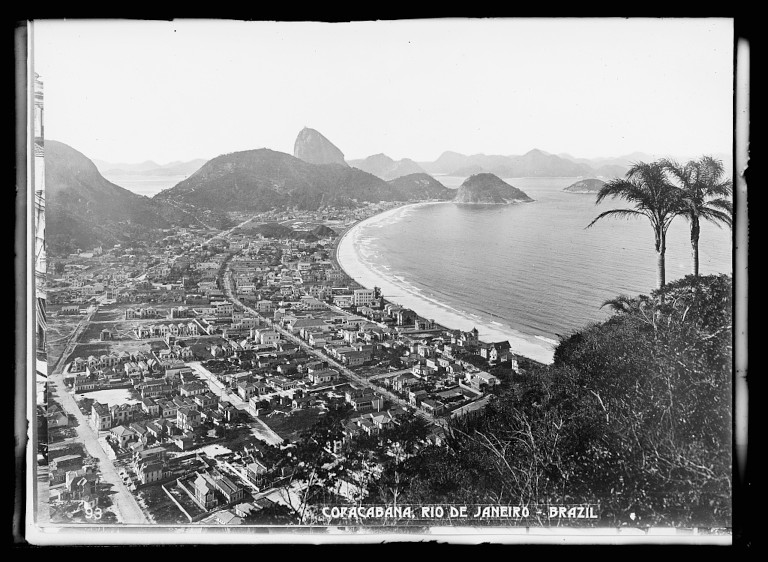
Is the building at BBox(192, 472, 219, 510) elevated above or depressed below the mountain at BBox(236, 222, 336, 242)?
below

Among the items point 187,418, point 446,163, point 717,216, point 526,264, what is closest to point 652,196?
point 717,216

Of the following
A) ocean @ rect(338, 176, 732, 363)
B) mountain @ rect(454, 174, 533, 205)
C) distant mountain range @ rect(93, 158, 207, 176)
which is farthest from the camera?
mountain @ rect(454, 174, 533, 205)

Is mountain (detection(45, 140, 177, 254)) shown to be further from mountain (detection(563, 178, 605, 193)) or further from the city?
mountain (detection(563, 178, 605, 193))

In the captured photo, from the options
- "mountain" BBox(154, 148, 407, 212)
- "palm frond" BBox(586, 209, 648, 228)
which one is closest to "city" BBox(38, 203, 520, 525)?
"mountain" BBox(154, 148, 407, 212)

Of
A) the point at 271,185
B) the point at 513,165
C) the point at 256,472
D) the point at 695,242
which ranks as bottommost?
the point at 256,472

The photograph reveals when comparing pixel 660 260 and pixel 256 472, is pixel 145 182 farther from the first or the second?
pixel 660 260
